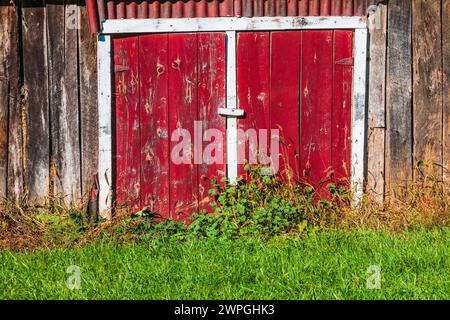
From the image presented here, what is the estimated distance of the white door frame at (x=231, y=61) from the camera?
7.57 meters

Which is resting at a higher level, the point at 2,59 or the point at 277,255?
the point at 2,59

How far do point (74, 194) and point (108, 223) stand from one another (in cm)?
60

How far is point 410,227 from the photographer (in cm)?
725

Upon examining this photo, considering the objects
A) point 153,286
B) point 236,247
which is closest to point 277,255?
point 236,247

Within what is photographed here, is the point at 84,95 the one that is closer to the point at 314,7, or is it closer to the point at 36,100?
the point at 36,100

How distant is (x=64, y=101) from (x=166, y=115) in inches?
42.5

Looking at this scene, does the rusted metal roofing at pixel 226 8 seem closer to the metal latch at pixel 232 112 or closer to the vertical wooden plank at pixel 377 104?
the vertical wooden plank at pixel 377 104

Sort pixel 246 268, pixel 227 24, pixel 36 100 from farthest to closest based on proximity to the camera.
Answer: pixel 36 100 < pixel 227 24 < pixel 246 268

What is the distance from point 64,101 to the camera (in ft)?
25.4

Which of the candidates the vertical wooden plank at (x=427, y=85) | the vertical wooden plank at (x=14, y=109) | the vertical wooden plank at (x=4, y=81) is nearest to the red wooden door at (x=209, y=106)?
the vertical wooden plank at (x=427, y=85)

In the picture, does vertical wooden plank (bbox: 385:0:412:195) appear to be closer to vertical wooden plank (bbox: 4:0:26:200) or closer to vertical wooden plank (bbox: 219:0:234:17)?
vertical wooden plank (bbox: 219:0:234:17)

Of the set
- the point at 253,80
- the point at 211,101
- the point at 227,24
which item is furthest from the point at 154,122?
the point at 227,24

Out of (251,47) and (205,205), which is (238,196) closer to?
(205,205)

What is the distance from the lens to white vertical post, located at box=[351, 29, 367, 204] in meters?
7.57
